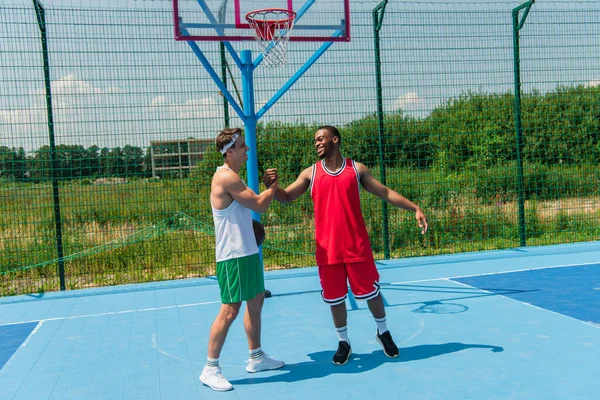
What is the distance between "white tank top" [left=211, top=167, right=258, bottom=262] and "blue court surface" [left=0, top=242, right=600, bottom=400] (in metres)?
0.99

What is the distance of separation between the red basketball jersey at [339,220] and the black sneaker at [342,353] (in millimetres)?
683

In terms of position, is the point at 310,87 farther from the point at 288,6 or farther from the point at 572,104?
the point at 572,104

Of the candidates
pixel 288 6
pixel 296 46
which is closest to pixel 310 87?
Answer: pixel 296 46

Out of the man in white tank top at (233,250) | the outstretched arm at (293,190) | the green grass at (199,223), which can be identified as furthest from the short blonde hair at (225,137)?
the green grass at (199,223)

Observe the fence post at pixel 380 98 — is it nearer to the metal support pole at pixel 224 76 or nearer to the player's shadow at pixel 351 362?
the metal support pole at pixel 224 76

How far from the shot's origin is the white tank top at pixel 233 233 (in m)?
4.75

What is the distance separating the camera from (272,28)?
6.77 meters

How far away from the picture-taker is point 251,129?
6938 millimetres

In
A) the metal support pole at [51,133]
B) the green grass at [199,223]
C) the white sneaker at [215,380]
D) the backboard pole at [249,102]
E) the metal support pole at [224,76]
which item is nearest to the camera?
the white sneaker at [215,380]

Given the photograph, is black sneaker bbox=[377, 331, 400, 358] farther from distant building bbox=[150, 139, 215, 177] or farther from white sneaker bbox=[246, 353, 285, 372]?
distant building bbox=[150, 139, 215, 177]

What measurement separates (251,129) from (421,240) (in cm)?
460

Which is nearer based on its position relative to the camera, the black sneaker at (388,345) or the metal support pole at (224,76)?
the black sneaker at (388,345)

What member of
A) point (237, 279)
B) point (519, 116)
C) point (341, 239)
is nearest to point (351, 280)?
point (341, 239)

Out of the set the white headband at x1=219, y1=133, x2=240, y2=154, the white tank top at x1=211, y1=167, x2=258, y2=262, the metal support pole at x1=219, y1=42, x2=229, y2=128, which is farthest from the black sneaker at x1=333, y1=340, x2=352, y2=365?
the metal support pole at x1=219, y1=42, x2=229, y2=128
